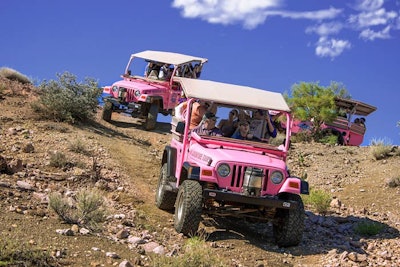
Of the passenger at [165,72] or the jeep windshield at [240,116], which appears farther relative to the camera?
the passenger at [165,72]

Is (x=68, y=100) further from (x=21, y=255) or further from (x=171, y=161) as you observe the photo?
(x=21, y=255)

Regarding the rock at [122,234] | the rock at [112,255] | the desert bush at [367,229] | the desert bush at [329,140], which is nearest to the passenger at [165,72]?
the desert bush at [329,140]

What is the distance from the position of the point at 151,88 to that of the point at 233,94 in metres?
9.39

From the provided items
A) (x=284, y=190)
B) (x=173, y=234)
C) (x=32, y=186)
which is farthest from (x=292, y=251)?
(x=32, y=186)

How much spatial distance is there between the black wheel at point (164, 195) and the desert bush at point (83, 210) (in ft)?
6.32

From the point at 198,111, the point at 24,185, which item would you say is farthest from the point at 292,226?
the point at 24,185

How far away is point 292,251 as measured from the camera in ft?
27.6

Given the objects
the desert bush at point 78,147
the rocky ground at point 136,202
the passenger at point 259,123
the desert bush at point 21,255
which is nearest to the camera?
the desert bush at point 21,255

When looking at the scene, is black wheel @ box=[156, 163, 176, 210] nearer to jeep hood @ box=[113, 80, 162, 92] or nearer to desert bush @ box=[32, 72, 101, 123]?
desert bush @ box=[32, 72, 101, 123]

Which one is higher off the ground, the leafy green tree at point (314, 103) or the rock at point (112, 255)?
the leafy green tree at point (314, 103)

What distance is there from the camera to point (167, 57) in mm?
19547

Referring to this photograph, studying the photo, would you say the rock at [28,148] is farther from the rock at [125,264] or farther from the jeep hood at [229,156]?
the rock at [125,264]

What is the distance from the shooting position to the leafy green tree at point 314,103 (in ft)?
71.5

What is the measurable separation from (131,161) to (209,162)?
5.63 metres
